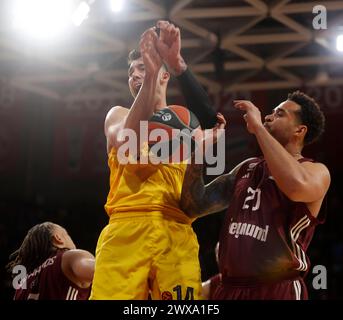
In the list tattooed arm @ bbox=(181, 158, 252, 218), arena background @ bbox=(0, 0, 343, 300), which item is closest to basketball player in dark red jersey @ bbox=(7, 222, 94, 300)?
tattooed arm @ bbox=(181, 158, 252, 218)

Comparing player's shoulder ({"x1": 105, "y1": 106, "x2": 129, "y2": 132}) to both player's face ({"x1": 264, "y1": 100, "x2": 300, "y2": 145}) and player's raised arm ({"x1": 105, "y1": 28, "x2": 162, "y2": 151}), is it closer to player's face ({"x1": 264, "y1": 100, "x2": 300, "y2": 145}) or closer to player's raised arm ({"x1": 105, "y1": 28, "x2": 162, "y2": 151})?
player's raised arm ({"x1": 105, "y1": 28, "x2": 162, "y2": 151})

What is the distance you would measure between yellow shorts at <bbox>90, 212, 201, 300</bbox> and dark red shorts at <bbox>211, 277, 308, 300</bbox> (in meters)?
0.20

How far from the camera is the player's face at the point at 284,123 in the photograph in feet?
10.1

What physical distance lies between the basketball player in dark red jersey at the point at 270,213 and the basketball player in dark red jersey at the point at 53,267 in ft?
3.27

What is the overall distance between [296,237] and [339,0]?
386 cm

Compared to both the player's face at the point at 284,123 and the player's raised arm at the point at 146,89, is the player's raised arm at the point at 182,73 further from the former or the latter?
the player's face at the point at 284,123

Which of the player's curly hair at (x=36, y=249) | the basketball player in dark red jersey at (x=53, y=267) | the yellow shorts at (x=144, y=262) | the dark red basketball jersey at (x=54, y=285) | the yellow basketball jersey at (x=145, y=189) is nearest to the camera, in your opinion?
the yellow shorts at (x=144, y=262)

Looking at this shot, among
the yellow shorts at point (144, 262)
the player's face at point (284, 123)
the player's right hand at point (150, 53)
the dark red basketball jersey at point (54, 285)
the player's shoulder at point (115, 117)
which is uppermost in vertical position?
the player's right hand at point (150, 53)

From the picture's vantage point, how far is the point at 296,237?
9.45 ft

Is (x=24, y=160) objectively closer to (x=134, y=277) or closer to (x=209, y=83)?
(x=209, y=83)

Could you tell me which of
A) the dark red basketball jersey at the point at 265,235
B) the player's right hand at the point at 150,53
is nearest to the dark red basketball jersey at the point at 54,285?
the dark red basketball jersey at the point at 265,235

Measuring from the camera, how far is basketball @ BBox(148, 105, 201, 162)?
117 inches
